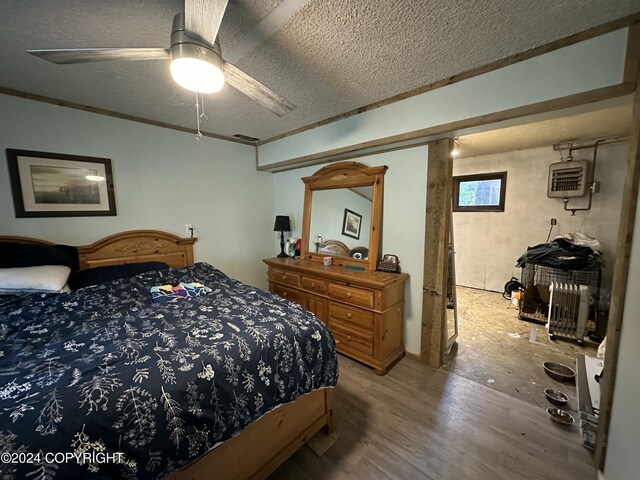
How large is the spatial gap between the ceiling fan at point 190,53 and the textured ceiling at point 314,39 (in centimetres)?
23

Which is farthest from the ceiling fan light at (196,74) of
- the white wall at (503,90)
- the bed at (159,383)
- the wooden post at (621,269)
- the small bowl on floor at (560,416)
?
the small bowl on floor at (560,416)

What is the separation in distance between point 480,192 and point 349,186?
285cm

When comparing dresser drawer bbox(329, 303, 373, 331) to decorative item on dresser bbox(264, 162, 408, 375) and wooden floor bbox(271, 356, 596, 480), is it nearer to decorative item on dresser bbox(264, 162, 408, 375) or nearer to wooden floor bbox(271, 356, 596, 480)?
decorative item on dresser bbox(264, 162, 408, 375)

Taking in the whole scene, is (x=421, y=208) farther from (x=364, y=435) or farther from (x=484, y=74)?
(x=364, y=435)

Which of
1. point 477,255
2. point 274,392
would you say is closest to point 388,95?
point 274,392

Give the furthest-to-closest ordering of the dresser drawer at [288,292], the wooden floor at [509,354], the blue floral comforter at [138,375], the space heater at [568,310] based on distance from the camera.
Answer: the dresser drawer at [288,292]
the space heater at [568,310]
the wooden floor at [509,354]
the blue floral comforter at [138,375]

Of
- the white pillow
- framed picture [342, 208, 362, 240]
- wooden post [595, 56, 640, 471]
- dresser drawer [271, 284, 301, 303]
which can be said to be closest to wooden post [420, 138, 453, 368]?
framed picture [342, 208, 362, 240]

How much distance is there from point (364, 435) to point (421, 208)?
1.82 metres

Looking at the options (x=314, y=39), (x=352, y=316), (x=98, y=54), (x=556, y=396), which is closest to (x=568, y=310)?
(x=556, y=396)

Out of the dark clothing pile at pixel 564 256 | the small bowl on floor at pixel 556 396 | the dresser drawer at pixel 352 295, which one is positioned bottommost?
the small bowl on floor at pixel 556 396

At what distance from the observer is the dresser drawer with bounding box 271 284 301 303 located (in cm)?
278

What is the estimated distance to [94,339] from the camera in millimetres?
1242

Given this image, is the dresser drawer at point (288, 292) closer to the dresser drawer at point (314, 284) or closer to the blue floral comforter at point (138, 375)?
the dresser drawer at point (314, 284)

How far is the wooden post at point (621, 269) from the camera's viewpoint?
1174mm
